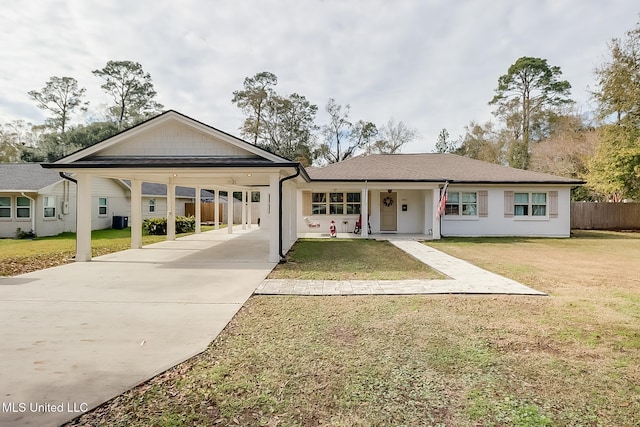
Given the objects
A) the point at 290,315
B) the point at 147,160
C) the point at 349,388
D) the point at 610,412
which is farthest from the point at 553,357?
the point at 147,160

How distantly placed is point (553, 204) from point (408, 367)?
17.2 metres

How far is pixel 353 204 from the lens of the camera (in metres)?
18.0

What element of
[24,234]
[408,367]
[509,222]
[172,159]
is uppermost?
[172,159]

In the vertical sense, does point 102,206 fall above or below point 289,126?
below

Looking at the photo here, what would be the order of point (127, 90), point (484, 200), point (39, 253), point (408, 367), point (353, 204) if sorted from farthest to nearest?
1. point (127, 90)
2. point (353, 204)
3. point (484, 200)
4. point (39, 253)
5. point (408, 367)

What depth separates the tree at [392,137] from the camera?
36678 millimetres

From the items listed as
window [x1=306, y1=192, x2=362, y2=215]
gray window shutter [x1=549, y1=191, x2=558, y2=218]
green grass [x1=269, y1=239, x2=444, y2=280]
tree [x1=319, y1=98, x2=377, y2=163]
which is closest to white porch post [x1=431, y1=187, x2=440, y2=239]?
green grass [x1=269, y1=239, x2=444, y2=280]

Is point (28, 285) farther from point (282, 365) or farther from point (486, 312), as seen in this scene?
point (486, 312)

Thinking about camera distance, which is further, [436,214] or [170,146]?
[436,214]

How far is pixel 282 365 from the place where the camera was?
348 cm

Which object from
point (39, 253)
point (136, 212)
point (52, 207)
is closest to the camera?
point (39, 253)

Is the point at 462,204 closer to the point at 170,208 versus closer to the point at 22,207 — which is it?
the point at 170,208

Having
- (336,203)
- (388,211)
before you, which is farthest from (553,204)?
(336,203)

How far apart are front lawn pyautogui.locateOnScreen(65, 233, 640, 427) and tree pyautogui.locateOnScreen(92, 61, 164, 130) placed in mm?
36931
